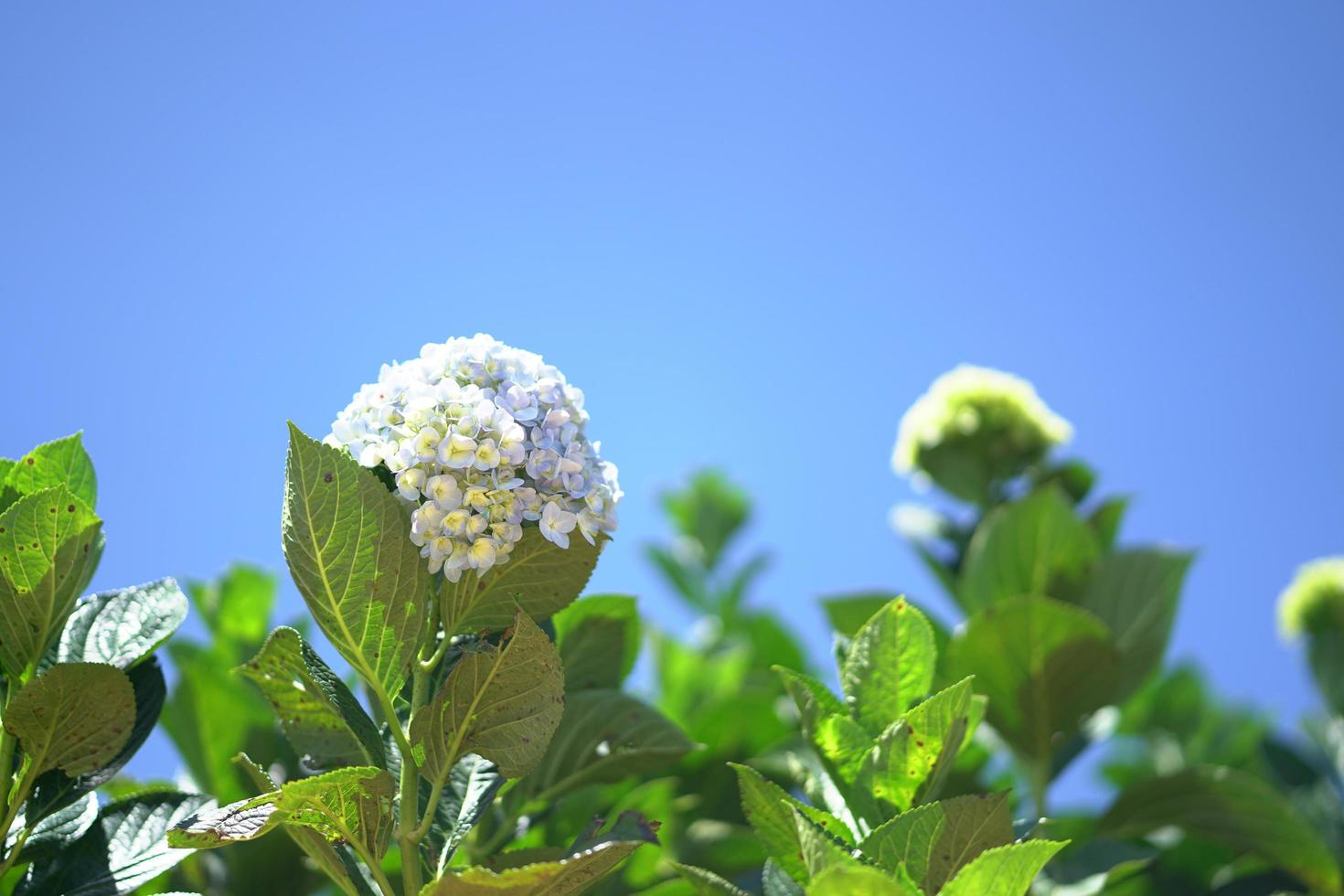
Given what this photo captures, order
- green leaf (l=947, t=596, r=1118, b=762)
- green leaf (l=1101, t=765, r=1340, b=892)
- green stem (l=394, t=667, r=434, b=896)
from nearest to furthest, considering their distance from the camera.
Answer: green stem (l=394, t=667, r=434, b=896), green leaf (l=947, t=596, r=1118, b=762), green leaf (l=1101, t=765, r=1340, b=892)

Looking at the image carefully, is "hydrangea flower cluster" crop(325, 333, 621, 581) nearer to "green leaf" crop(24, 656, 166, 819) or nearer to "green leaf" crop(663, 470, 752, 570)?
"green leaf" crop(24, 656, 166, 819)

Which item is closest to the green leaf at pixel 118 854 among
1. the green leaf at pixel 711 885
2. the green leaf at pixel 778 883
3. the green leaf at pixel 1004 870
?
the green leaf at pixel 711 885

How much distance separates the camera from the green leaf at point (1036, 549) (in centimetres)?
339

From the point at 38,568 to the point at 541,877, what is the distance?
913 millimetres

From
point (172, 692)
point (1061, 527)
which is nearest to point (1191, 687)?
point (1061, 527)

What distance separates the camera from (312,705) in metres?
2.03

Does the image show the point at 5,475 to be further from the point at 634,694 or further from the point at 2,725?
the point at 634,694

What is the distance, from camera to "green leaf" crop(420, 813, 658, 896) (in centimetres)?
151

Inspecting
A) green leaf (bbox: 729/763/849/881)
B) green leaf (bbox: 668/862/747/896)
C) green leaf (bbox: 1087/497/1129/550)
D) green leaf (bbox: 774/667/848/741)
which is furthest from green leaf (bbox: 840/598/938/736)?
green leaf (bbox: 1087/497/1129/550)

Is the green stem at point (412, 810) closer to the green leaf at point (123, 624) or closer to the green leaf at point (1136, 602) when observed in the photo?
the green leaf at point (123, 624)

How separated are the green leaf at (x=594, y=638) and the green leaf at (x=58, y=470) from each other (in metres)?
0.85

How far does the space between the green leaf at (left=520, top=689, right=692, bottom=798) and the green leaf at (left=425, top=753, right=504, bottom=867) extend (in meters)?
0.33

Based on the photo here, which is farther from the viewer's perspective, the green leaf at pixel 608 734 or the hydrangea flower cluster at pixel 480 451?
the green leaf at pixel 608 734

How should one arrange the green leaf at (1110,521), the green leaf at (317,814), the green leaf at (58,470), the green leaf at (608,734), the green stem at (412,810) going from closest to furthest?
the green leaf at (317,814), the green stem at (412,810), the green leaf at (58,470), the green leaf at (608,734), the green leaf at (1110,521)
